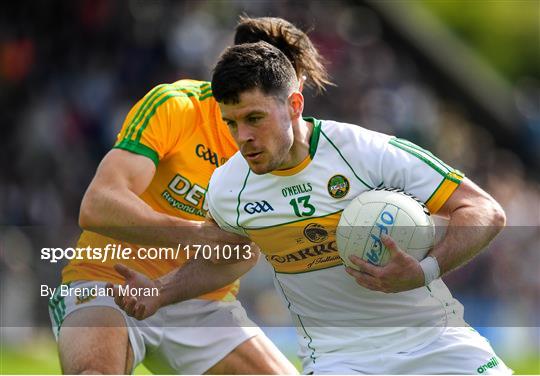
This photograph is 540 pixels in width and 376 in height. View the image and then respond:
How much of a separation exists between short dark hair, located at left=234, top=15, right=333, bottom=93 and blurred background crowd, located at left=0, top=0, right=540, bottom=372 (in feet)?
22.0

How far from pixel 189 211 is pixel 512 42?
58.2 ft

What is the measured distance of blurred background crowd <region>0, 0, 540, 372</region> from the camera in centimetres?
1502

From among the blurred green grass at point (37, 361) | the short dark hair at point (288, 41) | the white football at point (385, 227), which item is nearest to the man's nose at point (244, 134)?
the white football at point (385, 227)

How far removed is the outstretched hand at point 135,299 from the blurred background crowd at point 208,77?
6.93m

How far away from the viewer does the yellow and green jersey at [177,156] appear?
259 inches

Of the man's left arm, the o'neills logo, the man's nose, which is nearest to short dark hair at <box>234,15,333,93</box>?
the man's nose

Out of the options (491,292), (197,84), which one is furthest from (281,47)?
(491,292)

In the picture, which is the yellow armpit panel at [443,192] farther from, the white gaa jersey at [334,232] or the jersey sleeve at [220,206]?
the jersey sleeve at [220,206]

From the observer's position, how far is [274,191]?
5695mm

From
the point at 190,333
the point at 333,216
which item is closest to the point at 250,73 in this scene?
the point at 333,216

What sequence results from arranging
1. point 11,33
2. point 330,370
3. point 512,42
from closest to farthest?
1. point 330,370
2. point 11,33
3. point 512,42

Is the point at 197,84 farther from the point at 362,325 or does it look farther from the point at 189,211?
the point at 362,325

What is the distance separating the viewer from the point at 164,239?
21.0 ft

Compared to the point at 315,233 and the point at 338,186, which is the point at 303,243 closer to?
the point at 315,233
